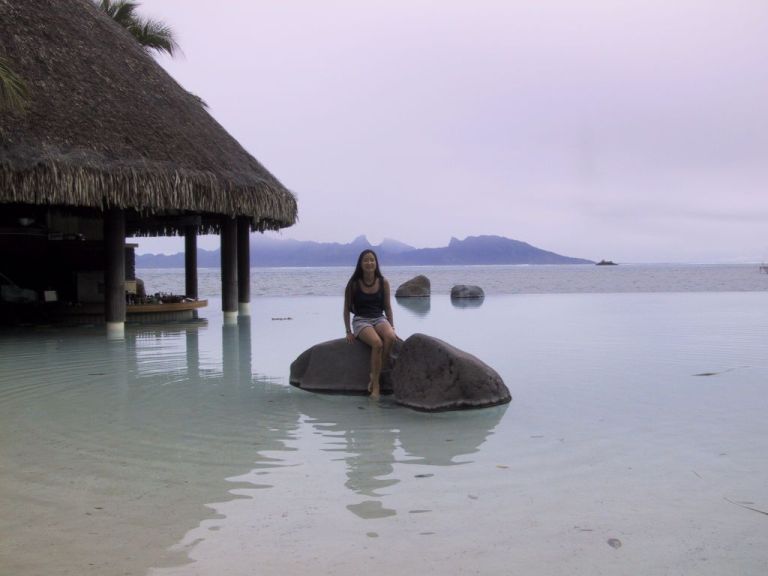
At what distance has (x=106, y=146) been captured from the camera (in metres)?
10.8

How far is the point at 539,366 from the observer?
8.42 metres

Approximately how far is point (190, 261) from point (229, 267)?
11.2ft

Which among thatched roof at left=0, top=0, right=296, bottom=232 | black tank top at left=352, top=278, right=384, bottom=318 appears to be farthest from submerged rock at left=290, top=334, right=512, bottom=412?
thatched roof at left=0, top=0, right=296, bottom=232

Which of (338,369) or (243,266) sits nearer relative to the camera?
(338,369)

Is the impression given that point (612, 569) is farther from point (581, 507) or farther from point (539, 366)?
point (539, 366)

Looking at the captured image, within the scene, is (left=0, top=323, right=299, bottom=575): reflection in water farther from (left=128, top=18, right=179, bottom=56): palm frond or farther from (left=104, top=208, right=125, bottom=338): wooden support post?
(left=128, top=18, right=179, bottom=56): palm frond

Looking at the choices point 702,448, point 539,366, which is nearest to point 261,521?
point 702,448

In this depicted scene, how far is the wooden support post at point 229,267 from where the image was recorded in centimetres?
1446

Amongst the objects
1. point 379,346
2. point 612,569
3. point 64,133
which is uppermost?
point 64,133

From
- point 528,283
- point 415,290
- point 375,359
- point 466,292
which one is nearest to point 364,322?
point 375,359

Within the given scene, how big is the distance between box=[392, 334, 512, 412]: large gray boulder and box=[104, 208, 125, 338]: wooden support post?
6.76m

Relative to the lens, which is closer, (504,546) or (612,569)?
(612,569)

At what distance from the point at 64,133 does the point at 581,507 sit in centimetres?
945

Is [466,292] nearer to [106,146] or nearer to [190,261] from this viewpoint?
[190,261]
